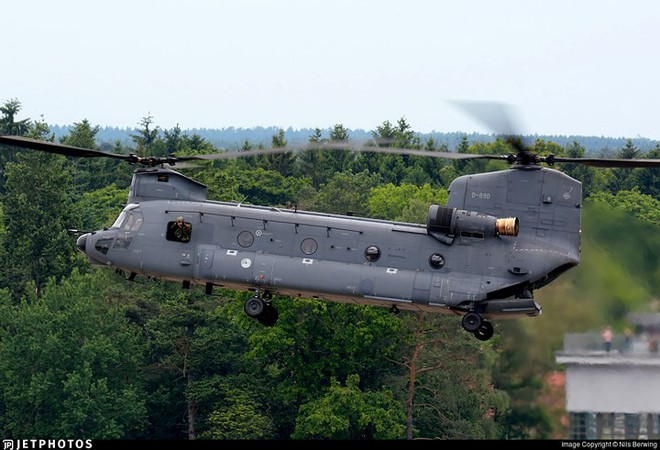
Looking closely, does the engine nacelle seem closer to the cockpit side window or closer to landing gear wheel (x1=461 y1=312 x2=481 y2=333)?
landing gear wheel (x1=461 y1=312 x2=481 y2=333)

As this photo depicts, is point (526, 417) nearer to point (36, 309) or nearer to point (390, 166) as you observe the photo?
point (36, 309)

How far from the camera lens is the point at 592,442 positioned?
35.1 metres

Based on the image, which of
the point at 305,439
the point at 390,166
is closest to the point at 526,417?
the point at 305,439

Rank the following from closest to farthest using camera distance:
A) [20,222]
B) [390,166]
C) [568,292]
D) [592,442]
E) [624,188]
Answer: [592,442], [568,292], [20,222], [624,188], [390,166]

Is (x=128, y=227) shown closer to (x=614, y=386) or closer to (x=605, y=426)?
(x=614, y=386)

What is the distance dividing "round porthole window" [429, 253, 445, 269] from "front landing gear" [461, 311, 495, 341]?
66.4 inches

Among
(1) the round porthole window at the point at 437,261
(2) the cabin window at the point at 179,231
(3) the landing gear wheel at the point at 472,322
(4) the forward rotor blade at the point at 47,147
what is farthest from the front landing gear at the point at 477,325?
(4) the forward rotor blade at the point at 47,147

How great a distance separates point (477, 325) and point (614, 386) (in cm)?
701

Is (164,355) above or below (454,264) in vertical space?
below

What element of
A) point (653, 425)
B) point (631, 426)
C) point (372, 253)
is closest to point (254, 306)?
point (372, 253)

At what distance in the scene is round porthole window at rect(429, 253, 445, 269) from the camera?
140 feet

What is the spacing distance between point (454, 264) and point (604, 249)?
14.6 ft

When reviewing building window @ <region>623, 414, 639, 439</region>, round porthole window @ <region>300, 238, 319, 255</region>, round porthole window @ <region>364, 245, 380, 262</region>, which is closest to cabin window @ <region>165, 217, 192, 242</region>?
round porthole window @ <region>300, 238, 319, 255</region>

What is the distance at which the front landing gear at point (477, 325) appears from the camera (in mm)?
42125
